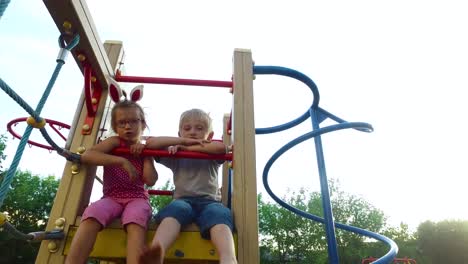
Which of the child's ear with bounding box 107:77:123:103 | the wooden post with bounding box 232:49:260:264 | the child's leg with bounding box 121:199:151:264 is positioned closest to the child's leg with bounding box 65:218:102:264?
the child's leg with bounding box 121:199:151:264

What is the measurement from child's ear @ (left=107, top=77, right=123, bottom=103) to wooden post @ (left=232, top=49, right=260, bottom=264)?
64 cm

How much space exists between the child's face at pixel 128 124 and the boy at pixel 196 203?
5.0 inches

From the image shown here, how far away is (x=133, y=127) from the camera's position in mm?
1696

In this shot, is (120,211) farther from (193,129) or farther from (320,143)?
(320,143)

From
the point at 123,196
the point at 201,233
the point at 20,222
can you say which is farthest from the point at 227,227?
the point at 20,222

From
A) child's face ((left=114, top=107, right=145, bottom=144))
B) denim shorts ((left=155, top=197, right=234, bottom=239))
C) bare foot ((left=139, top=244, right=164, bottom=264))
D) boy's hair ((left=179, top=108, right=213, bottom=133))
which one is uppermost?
boy's hair ((left=179, top=108, right=213, bottom=133))

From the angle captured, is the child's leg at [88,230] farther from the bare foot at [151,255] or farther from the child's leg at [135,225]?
the bare foot at [151,255]

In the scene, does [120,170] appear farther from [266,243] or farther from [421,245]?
[421,245]

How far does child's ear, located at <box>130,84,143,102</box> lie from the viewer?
71.5 inches

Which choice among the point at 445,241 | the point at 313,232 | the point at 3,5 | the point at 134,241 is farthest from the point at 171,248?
the point at 445,241

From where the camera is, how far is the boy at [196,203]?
4.06ft

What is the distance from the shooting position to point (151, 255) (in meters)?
1.00

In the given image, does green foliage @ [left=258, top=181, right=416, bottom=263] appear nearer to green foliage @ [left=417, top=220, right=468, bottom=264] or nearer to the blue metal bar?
green foliage @ [left=417, top=220, right=468, bottom=264]

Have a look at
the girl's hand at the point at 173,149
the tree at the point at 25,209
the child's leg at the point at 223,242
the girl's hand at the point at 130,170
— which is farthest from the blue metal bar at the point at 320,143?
the tree at the point at 25,209
